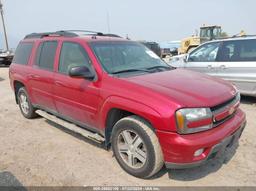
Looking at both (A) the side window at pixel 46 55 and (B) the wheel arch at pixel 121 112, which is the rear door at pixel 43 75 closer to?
(A) the side window at pixel 46 55

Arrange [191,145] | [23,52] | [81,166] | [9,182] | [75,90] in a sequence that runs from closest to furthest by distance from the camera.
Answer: [191,145] < [9,182] < [81,166] < [75,90] < [23,52]

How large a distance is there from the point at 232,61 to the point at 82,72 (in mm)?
4411

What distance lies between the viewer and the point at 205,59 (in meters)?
6.96

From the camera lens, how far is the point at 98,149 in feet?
13.5

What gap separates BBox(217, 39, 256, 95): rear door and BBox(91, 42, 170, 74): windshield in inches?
111

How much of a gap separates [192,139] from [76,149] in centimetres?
211

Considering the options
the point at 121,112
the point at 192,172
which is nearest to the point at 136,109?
the point at 121,112

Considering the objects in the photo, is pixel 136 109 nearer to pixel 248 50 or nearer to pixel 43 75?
pixel 43 75

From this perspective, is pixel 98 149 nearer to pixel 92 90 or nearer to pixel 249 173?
pixel 92 90

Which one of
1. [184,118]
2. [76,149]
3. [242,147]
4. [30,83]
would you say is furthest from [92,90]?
[242,147]

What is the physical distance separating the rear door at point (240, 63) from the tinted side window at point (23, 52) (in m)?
4.65

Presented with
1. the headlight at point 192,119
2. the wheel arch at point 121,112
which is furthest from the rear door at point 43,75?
the headlight at point 192,119

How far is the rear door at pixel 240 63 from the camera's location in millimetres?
6055

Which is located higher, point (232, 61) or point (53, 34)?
point (53, 34)
